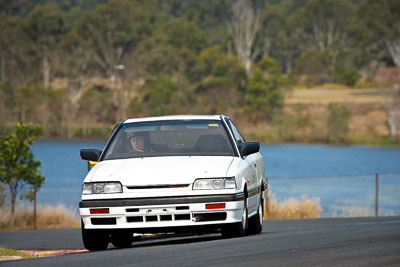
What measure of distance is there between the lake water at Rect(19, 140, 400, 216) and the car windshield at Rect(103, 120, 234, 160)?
16.3 m

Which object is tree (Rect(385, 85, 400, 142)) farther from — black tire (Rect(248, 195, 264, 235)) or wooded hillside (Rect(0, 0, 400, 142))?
black tire (Rect(248, 195, 264, 235))

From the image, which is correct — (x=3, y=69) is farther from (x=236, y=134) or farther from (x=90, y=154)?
(x=90, y=154)

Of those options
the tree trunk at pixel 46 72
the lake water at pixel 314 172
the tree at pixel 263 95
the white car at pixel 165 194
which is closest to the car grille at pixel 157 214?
the white car at pixel 165 194

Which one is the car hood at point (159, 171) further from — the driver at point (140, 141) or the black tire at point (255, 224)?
the black tire at point (255, 224)

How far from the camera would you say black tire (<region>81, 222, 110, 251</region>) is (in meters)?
9.17

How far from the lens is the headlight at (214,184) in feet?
29.4

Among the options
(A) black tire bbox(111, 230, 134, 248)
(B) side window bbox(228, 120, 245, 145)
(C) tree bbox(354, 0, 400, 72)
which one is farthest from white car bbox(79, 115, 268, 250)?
(C) tree bbox(354, 0, 400, 72)

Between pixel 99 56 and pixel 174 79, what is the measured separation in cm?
923

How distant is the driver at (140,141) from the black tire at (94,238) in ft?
4.16

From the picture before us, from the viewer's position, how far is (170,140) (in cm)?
1038

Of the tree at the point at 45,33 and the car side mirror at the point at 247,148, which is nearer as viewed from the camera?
the car side mirror at the point at 247,148

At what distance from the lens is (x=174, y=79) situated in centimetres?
9344

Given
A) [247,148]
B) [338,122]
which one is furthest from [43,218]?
[338,122]

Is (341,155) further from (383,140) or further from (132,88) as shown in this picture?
(132,88)
